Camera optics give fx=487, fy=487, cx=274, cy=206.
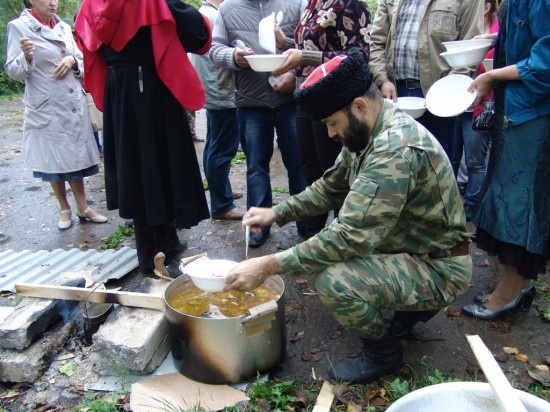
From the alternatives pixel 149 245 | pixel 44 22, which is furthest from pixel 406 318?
pixel 44 22

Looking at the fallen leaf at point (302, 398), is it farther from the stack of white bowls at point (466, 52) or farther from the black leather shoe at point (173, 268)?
the stack of white bowls at point (466, 52)

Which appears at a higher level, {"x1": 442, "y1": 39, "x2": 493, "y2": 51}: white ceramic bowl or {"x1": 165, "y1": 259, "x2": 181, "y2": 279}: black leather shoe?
{"x1": 442, "y1": 39, "x2": 493, "y2": 51}: white ceramic bowl

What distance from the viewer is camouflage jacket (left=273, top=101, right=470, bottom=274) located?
6.75ft

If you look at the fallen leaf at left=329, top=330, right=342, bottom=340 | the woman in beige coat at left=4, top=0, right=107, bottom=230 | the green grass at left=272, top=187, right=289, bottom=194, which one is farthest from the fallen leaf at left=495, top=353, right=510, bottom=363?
the woman in beige coat at left=4, top=0, right=107, bottom=230

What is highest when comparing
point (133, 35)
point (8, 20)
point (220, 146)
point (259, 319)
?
point (8, 20)

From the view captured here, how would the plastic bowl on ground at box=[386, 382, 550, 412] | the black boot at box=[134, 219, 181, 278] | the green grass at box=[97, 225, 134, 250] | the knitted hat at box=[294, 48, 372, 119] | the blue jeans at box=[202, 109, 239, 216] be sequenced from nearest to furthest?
1. the plastic bowl on ground at box=[386, 382, 550, 412]
2. the knitted hat at box=[294, 48, 372, 119]
3. the black boot at box=[134, 219, 181, 278]
4. the green grass at box=[97, 225, 134, 250]
5. the blue jeans at box=[202, 109, 239, 216]

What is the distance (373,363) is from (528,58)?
5.49 feet

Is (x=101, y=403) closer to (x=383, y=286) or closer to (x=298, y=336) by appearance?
(x=298, y=336)

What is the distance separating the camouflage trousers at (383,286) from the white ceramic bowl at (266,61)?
1567 millimetres

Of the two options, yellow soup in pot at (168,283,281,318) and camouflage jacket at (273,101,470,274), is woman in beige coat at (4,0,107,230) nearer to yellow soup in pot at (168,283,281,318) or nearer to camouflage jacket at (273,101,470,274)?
yellow soup in pot at (168,283,281,318)

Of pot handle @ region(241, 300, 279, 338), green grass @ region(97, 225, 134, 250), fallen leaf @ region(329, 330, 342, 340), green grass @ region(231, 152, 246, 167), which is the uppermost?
pot handle @ region(241, 300, 279, 338)

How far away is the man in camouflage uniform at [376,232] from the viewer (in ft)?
6.77

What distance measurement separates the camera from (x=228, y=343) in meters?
2.29

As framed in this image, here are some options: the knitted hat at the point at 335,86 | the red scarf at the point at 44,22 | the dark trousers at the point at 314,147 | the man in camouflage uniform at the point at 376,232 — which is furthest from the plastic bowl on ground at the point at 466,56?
the red scarf at the point at 44,22
